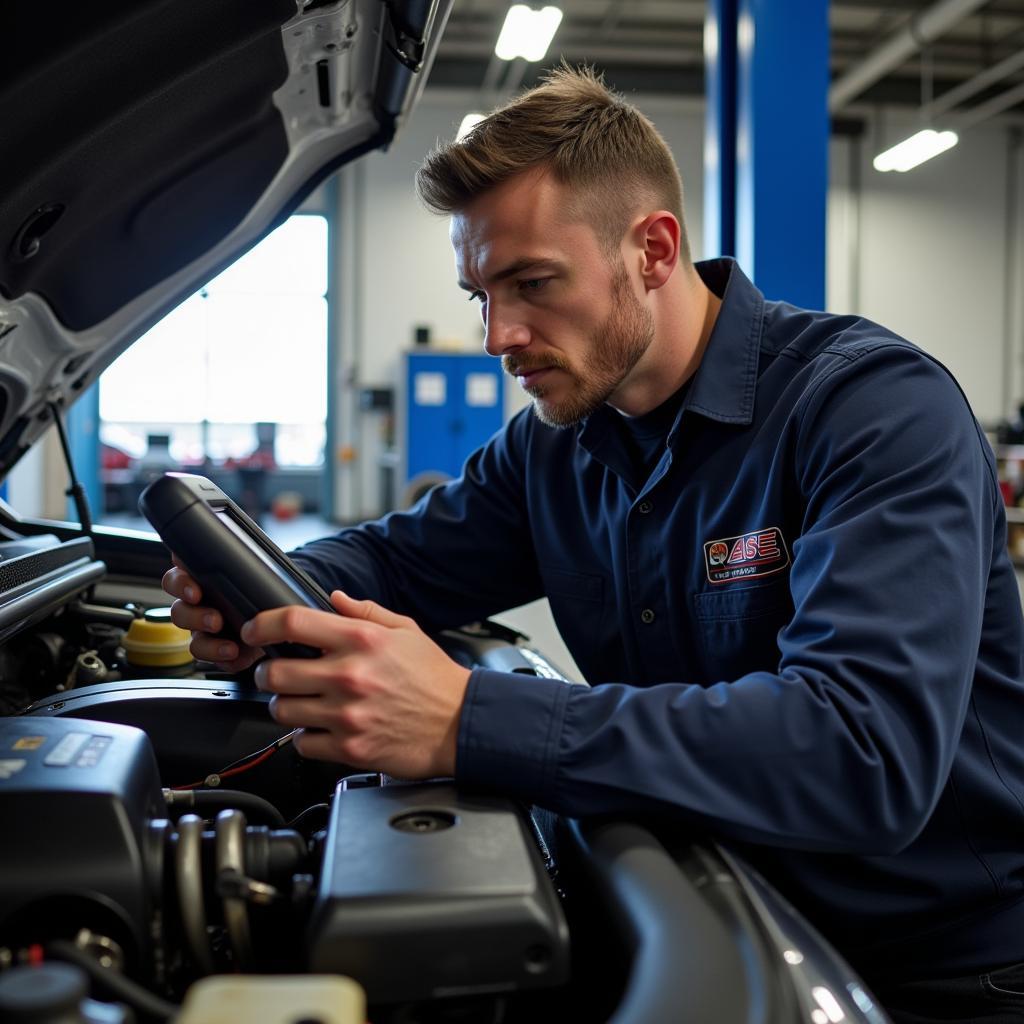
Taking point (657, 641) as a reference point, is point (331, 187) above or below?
above

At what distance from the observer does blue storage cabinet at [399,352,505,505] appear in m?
8.27

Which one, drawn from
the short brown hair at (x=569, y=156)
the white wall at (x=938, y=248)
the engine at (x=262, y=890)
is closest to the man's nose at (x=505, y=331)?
the short brown hair at (x=569, y=156)

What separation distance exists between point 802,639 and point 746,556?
23 cm

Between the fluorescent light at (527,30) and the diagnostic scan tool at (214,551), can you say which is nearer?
the diagnostic scan tool at (214,551)

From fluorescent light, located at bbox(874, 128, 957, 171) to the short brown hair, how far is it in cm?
667

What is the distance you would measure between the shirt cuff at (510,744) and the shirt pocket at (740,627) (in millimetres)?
342

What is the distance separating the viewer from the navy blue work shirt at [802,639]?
0.73 m

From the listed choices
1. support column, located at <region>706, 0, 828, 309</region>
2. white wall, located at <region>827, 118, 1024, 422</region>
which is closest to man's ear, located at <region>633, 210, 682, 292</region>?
support column, located at <region>706, 0, 828, 309</region>

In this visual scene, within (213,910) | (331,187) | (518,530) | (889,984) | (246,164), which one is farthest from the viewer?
(331,187)

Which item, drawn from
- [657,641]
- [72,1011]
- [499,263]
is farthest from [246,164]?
[72,1011]

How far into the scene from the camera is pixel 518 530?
4.77ft

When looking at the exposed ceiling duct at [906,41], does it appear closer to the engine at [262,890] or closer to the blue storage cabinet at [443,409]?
the blue storage cabinet at [443,409]

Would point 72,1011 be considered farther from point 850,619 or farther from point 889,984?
point 889,984

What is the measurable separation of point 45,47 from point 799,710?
0.78 metres
